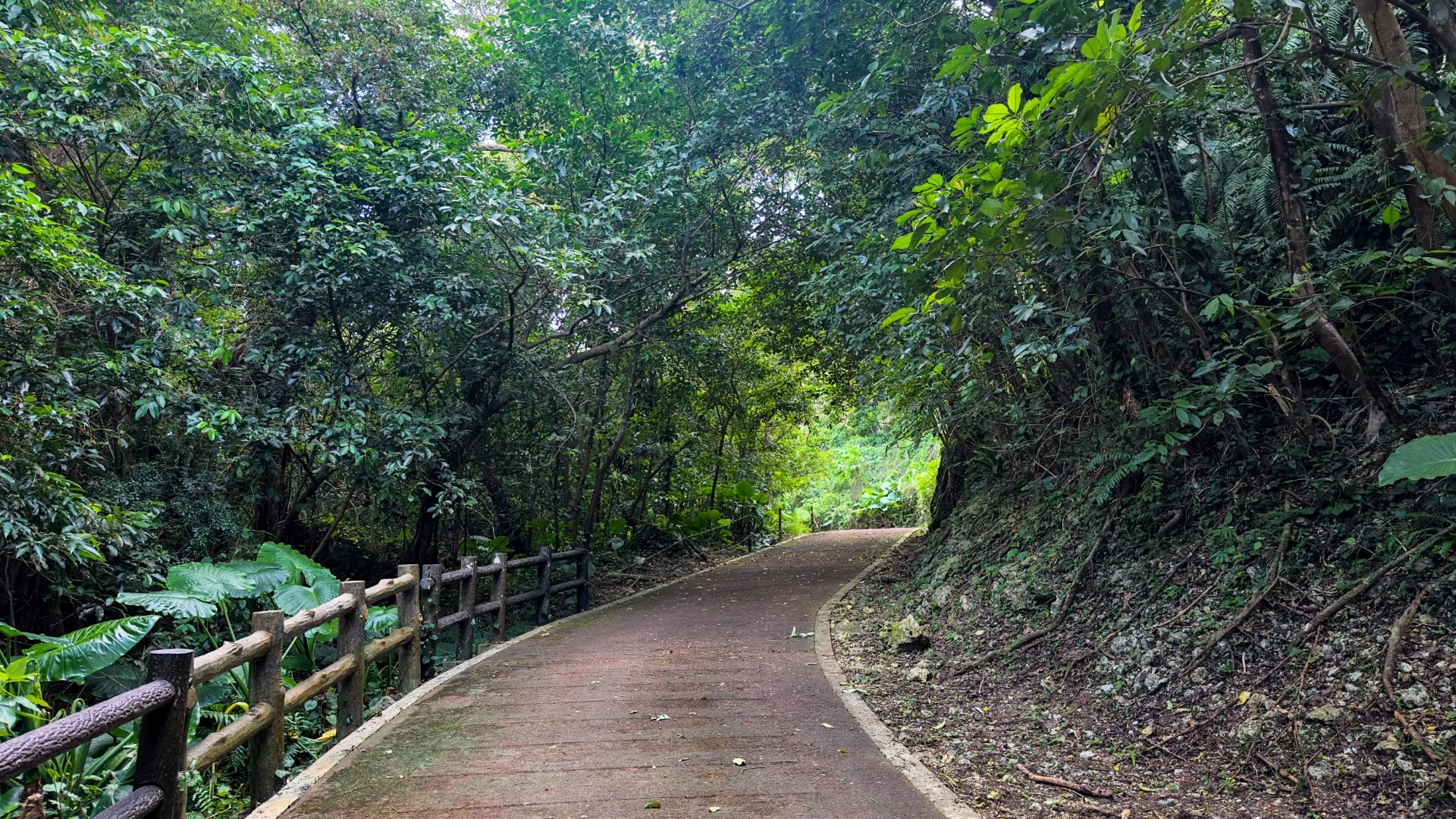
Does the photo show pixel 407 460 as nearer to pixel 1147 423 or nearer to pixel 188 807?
pixel 188 807

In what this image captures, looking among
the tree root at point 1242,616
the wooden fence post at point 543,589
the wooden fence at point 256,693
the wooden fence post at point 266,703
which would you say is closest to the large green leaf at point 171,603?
the wooden fence at point 256,693

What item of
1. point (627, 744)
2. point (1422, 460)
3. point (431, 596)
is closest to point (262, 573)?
point (431, 596)

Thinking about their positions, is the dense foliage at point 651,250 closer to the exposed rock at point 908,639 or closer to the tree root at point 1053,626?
the tree root at point 1053,626

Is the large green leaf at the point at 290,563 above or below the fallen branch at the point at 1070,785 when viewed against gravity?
above

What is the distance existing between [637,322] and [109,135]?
6.21 meters

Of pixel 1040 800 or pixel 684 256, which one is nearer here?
pixel 1040 800

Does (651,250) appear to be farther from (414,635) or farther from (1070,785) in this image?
(1070,785)

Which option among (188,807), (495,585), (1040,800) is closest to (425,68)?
(495,585)

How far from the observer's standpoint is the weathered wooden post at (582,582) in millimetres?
10844

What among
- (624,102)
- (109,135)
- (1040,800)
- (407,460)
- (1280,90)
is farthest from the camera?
(624,102)

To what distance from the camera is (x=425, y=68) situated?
9.68 meters

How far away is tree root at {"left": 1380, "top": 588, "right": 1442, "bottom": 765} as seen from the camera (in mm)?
3340

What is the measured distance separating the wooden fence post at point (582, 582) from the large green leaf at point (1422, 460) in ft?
29.0

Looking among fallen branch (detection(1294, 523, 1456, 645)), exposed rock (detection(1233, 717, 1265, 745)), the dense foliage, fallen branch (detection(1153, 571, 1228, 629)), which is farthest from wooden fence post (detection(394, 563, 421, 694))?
fallen branch (detection(1294, 523, 1456, 645))
